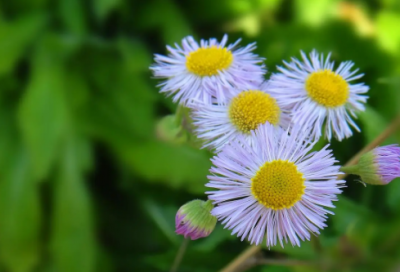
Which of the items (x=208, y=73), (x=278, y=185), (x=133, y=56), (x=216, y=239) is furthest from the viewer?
(x=133, y=56)

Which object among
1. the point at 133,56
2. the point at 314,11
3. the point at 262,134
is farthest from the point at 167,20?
the point at 262,134

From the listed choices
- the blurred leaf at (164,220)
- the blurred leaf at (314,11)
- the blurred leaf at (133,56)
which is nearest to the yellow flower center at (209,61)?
the blurred leaf at (164,220)

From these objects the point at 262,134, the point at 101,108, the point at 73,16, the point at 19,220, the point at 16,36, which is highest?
the point at 73,16

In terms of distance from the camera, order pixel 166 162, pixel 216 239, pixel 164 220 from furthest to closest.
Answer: pixel 166 162 < pixel 164 220 < pixel 216 239

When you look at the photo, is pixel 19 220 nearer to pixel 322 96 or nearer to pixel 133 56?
pixel 133 56

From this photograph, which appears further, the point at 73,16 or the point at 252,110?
the point at 73,16

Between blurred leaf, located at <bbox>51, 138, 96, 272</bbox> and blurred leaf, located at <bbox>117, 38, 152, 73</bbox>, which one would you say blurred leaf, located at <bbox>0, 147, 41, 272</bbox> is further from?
blurred leaf, located at <bbox>117, 38, 152, 73</bbox>
